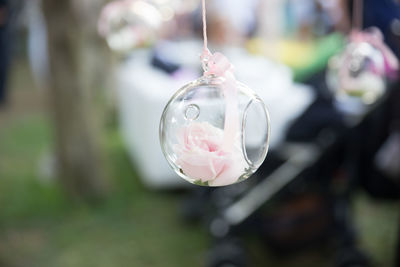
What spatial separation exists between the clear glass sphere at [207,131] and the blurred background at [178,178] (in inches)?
30.0

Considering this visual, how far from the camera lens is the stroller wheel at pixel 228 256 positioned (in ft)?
7.64

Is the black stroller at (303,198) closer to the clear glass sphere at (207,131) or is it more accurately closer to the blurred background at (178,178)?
the blurred background at (178,178)

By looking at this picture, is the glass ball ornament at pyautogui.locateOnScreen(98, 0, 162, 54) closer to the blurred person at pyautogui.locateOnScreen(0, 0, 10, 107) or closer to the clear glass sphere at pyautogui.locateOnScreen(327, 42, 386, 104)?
the blurred person at pyautogui.locateOnScreen(0, 0, 10, 107)

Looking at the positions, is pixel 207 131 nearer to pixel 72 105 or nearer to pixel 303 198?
pixel 303 198

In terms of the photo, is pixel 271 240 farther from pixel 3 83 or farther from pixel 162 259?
pixel 3 83

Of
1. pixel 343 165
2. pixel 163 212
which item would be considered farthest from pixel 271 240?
pixel 163 212

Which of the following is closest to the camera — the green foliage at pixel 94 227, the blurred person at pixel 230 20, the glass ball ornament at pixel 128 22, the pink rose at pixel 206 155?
the pink rose at pixel 206 155

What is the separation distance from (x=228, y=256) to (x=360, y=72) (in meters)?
1.11

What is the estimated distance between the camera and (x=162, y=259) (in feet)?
→ 9.13

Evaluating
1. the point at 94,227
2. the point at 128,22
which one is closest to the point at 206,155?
the point at 128,22

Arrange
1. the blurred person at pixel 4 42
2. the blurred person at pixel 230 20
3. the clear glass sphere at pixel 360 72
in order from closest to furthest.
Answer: the clear glass sphere at pixel 360 72 → the blurred person at pixel 4 42 → the blurred person at pixel 230 20

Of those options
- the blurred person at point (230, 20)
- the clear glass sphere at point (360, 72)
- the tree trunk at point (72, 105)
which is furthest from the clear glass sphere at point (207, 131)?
the blurred person at point (230, 20)

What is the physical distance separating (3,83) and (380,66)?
186 cm

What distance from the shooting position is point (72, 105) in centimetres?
333
